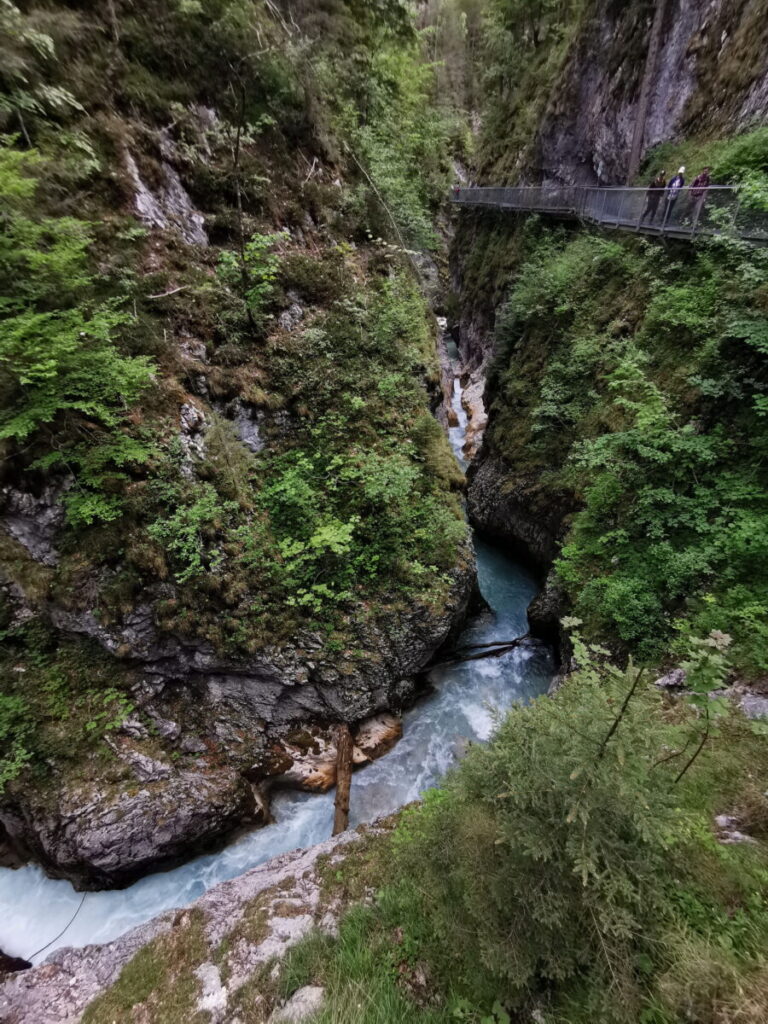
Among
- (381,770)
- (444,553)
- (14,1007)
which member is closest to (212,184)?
(444,553)

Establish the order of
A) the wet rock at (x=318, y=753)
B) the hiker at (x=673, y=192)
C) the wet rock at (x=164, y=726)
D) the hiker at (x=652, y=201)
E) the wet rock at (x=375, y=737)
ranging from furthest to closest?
the hiker at (x=652, y=201) < the hiker at (x=673, y=192) < the wet rock at (x=375, y=737) < the wet rock at (x=318, y=753) < the wet rock at (x=164, y=726)

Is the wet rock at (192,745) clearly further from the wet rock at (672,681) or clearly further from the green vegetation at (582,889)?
the wet rock at (672,681)

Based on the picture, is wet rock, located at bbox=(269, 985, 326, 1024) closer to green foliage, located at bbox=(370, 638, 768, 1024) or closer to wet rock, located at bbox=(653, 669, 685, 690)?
green foliage, located at bbox=(370, 638, 768, 1024)

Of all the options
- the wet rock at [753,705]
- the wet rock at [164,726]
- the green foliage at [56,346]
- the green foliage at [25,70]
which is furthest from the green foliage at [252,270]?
the wet rock at [753,705]

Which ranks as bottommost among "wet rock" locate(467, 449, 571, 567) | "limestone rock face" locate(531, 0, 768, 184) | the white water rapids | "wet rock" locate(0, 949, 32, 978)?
"wet rock" locate(0, 949, 32, 978)

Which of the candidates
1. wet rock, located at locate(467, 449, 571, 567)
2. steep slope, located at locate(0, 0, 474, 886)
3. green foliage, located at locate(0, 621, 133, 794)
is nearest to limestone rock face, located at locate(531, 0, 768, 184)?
steep slope, located at locate(0, 0, 474, 886)

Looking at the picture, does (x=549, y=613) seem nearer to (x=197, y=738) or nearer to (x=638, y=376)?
(x=638, y=376)
